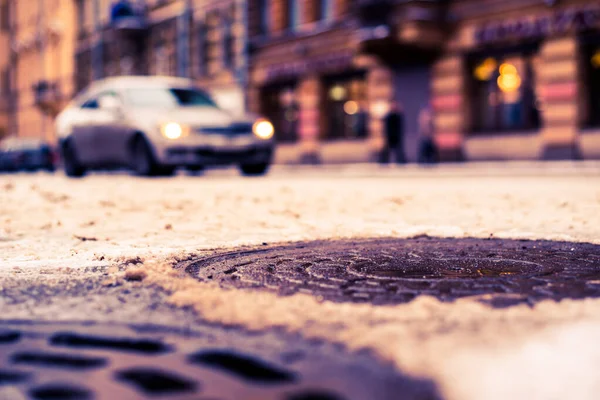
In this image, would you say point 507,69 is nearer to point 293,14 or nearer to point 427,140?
point 427,140

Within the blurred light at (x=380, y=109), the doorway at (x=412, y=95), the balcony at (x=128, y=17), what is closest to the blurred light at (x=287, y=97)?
the blurred light at (x=380, y=109)

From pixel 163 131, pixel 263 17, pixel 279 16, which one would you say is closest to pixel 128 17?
pixel 263 17

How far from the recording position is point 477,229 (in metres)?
5.12

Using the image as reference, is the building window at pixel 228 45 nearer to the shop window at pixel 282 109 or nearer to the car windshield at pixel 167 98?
the shop window at pixel 282 109

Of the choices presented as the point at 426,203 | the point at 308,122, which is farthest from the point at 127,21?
the point at 426,203

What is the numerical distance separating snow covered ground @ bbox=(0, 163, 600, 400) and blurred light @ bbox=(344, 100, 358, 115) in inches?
476

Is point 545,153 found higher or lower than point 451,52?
lower

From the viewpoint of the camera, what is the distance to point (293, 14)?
2495cm

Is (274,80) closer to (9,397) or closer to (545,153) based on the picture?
(545,153)

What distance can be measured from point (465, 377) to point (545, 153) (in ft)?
53.2

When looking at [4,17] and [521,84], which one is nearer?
[521,84]

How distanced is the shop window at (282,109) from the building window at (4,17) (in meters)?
30.6

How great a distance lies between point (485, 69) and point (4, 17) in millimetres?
40025

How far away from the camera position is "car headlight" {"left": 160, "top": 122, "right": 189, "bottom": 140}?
424 inches
